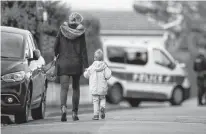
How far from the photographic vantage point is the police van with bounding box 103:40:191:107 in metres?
26.8

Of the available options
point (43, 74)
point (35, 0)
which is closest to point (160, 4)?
point (35, 0)

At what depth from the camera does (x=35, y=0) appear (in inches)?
872

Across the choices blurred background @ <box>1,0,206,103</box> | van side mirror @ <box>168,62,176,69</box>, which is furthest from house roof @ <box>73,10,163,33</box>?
van side mirror @ <box>168,62,176,69</box>

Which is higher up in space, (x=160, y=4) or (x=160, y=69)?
(x=160, y=4)

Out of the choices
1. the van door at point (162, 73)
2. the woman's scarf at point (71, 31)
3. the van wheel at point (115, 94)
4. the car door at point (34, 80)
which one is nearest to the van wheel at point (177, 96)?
the van door at point (162, 73)

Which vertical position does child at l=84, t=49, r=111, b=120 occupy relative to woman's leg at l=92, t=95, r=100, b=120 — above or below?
above

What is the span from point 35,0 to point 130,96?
6216mm

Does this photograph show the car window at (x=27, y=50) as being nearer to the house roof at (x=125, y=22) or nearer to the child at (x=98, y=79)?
the child at (x=98, y=79)

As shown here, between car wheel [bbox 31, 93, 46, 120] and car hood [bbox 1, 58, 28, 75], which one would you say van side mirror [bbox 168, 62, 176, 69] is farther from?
car hood [bbox 1, 58, 28, 75]

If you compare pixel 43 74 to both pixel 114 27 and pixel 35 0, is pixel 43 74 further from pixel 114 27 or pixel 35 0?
pixel 114 27

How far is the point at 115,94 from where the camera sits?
26.8m

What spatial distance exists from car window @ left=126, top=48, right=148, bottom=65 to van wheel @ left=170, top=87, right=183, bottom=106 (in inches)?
65.0

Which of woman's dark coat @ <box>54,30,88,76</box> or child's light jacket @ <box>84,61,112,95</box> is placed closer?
woman's dark coat @ <box>54,30,88,76</box>

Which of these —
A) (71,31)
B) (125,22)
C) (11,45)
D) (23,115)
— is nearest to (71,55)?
(71,31)
